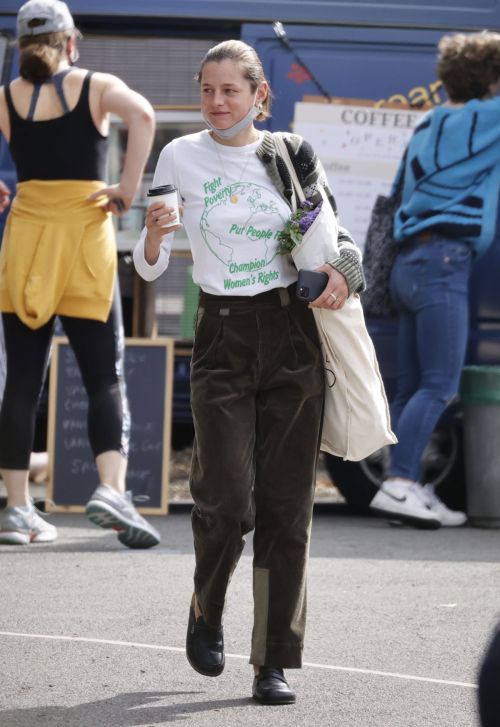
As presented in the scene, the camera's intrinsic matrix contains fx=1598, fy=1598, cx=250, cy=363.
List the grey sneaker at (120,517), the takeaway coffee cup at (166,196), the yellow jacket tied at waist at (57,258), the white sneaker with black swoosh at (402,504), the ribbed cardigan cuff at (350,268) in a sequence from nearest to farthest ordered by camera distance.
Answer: the takeaway coffee cup at (166,196) < the ribbed cardigan cuff at (350,268) < the grey sneaker at (120,517) < the yellow jacket tied at waist at (57,258) < the white sneaker with black swoosh at (402,504)

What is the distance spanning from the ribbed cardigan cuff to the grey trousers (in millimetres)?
171

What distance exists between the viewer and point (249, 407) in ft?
13.7

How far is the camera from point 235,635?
16.2 ft

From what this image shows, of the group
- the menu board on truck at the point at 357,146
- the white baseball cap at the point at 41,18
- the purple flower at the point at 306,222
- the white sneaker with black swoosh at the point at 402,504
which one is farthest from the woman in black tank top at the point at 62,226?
the purple flower at the point at 306,222

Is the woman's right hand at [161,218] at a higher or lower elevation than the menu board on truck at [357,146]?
lower

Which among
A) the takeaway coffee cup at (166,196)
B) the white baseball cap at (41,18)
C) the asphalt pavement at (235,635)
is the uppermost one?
the white baseball cap at (41,18)

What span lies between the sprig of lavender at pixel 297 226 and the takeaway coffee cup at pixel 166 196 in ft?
1.03

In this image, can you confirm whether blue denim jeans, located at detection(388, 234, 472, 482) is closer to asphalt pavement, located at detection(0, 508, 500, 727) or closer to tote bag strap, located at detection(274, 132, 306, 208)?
asphalt pavement, located at detection(0, 508, 500, 727)

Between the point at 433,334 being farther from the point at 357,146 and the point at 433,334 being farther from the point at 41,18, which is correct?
the point at 41,18

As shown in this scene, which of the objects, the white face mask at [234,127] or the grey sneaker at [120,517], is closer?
the white face mask at [234,127]

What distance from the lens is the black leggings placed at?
648 centimetres

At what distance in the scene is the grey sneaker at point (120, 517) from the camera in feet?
20.5

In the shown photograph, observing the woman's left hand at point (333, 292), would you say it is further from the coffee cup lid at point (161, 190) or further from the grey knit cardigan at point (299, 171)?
the coffee cup lid at point (161, 190)

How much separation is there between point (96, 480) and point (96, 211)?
1883mm
